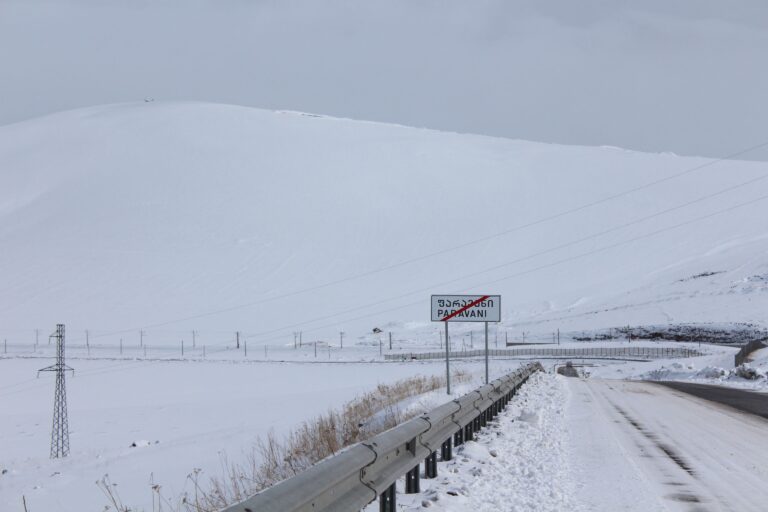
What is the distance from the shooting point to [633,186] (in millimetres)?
123312

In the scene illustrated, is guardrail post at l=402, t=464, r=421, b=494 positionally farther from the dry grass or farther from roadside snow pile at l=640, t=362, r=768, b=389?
roadside snow pile at l=640, t=362, r=768, b=389

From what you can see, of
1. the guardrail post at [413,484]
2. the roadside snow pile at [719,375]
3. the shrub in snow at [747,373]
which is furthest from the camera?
the shrub in snow at [747,373]

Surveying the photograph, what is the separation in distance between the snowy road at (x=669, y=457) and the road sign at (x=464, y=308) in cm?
285

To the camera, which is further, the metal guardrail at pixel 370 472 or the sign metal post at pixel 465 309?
the sign metal post at pixel 465 309

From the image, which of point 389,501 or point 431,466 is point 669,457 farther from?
point 389,501

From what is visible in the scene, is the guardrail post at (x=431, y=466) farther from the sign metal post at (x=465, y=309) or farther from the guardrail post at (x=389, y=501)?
the sign metal post at (x=465, y=309)

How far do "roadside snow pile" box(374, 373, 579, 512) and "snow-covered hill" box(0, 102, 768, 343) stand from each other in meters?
63.6

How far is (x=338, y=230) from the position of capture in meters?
107

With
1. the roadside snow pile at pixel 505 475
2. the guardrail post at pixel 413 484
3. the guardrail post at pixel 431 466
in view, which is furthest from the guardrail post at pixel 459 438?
the guardrail post at pixel 413 484

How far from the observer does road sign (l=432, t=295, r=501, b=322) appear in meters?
19.4

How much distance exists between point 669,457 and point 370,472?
6.02 meters

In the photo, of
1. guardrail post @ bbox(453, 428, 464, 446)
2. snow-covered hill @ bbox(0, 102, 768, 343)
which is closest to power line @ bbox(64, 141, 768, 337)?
snow-covered hill @ bbox(0, 102, 768, 343)

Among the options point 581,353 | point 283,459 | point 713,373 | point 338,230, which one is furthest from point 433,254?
point 283,459

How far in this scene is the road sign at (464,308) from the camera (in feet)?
63.7
